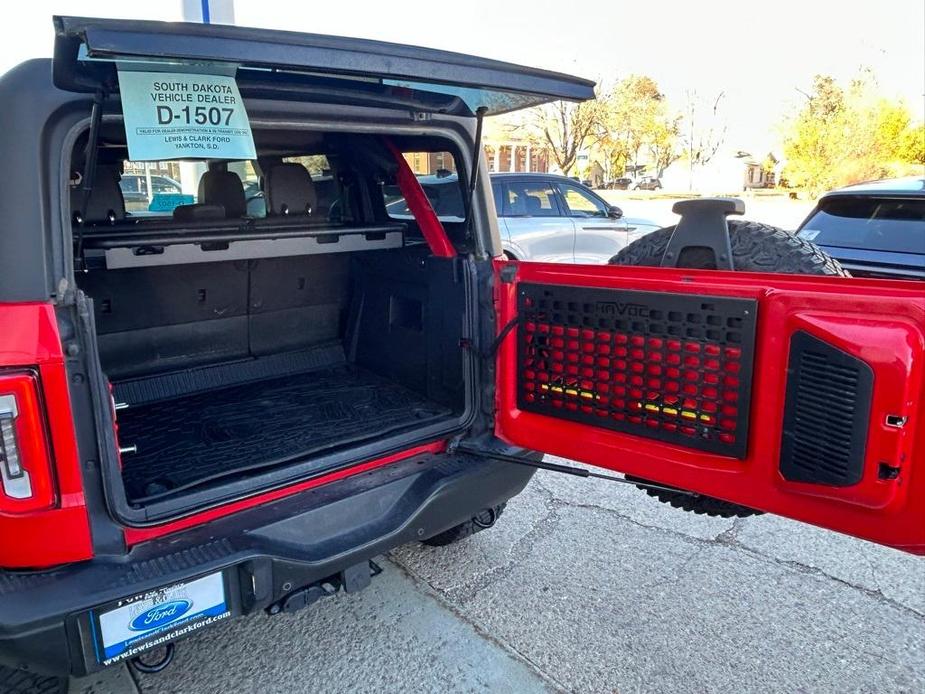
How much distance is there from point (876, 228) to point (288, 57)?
539cm

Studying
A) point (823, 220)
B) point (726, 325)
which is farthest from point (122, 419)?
point (823, 220)

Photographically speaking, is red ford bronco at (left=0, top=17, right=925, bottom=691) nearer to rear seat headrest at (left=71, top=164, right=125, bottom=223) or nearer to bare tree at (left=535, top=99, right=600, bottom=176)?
rear seat headrest at (left=71, top=164, right=125, bottom=223)

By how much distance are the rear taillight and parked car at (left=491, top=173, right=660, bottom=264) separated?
22.0 ft

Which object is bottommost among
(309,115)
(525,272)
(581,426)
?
(581,426)

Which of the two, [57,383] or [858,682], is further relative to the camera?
[858,682]

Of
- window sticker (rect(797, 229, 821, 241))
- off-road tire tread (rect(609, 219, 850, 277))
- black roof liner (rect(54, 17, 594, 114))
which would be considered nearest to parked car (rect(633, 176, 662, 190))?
window sticker (rect(797, 229, 821, 241))

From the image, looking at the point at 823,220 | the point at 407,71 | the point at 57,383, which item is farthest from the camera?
the point at 823,220

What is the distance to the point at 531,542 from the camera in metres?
3.52

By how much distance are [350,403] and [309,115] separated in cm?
153

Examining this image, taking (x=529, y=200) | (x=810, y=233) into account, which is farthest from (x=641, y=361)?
(x=529, y=200)

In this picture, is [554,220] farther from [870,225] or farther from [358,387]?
[358,387]

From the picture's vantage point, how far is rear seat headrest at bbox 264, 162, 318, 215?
12.4 feet

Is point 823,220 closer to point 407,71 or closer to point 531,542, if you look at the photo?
point 531,542

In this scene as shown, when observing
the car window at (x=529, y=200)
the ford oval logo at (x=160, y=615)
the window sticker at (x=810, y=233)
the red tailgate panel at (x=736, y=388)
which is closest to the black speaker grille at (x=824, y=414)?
the red tailgate panel at (x=736, y=388)
